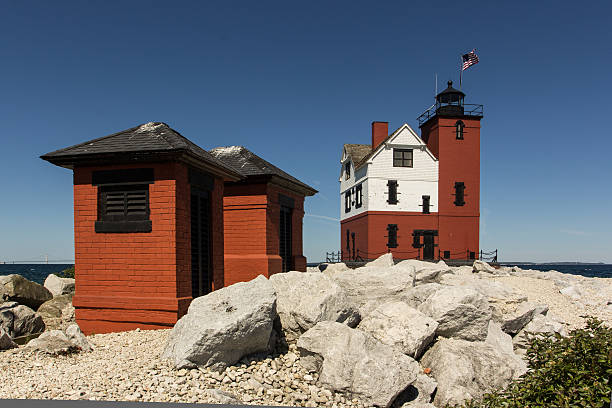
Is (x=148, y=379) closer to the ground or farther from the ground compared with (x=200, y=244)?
closer to the ground

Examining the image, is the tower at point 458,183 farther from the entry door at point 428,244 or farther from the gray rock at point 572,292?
the gray rock at point 572,292

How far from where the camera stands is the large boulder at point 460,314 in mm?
8281

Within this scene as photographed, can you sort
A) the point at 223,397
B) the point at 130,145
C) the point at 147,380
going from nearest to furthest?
the point at 223,397 → the point at 147,380 → the point at 130,145

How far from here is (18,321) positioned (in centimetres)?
945

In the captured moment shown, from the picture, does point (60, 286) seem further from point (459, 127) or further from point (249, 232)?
point (459, 127)

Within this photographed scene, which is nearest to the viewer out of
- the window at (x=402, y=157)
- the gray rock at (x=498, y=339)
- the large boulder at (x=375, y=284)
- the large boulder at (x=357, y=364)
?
the large boulder at (x=357, y=364)

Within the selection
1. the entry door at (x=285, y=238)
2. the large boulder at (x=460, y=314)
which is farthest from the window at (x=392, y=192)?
the large boulder at (x=460, y=314)

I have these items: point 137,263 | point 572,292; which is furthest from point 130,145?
point 572,292

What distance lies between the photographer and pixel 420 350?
298 inches

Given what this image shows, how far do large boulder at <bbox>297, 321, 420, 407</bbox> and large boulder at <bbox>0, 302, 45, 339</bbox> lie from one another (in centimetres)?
641

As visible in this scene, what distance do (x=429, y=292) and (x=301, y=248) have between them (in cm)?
785

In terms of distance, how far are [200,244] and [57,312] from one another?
4358 mm

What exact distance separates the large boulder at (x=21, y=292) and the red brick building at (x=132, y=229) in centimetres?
351

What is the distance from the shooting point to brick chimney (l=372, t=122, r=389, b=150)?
31.6 m
